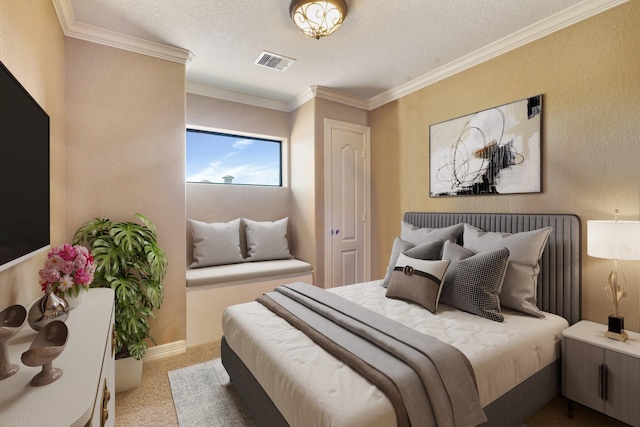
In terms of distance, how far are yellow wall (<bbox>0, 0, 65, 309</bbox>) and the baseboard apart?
1159mm

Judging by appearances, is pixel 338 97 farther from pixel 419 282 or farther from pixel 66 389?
pixel 66 389

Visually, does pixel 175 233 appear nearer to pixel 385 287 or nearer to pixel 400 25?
pixel 385 287

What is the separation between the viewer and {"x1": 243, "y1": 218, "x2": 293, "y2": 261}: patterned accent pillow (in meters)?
3.54

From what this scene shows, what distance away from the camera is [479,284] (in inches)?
76.1

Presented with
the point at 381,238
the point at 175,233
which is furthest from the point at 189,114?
the point at 381,238

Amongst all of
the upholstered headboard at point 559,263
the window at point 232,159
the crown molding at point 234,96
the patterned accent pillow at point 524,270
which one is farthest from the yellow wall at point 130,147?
the upholstered headboard at point 559,263

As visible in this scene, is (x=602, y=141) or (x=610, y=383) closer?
(x=610, y=383)

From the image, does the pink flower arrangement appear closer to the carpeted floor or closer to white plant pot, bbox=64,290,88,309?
white plant pot, bbox=64,290,88,309

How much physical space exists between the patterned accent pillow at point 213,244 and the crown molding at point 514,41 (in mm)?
2550

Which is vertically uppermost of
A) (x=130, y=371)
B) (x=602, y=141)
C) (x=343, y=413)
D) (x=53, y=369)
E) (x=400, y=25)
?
(x=400, y=25)

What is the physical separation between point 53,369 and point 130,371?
4.92 ft

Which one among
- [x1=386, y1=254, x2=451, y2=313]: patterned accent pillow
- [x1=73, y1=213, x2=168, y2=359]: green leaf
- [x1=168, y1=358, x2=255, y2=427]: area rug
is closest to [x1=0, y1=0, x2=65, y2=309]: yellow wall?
[x1=73, y1=213, x2=168, y2=359]: green leaf

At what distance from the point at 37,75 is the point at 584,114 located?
3.45m

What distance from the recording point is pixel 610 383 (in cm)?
162
